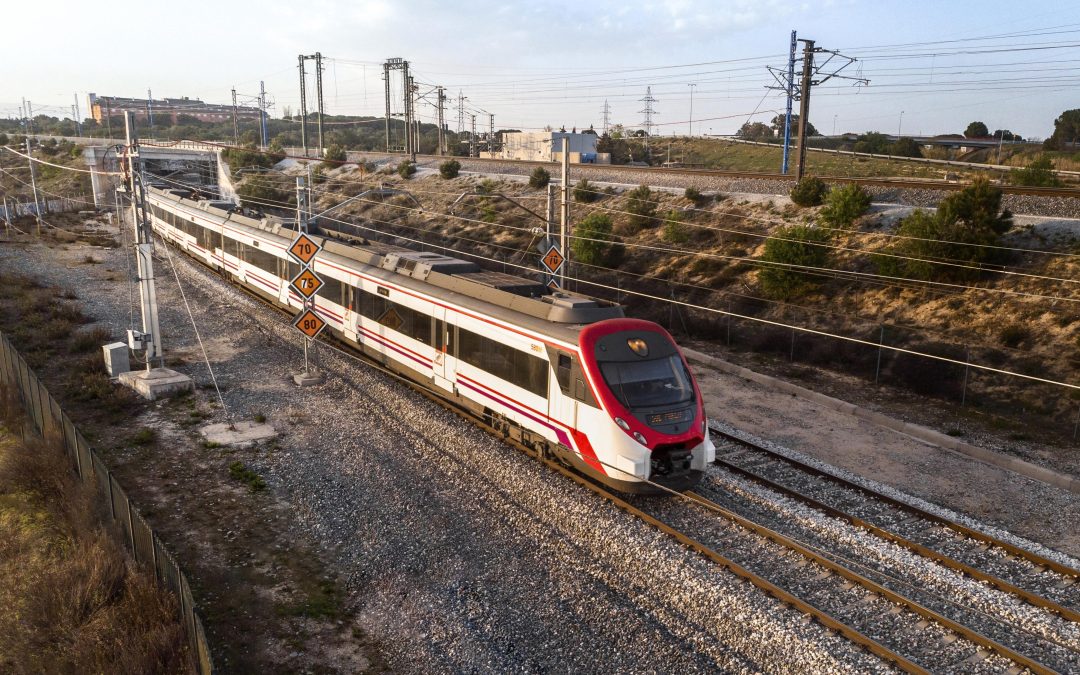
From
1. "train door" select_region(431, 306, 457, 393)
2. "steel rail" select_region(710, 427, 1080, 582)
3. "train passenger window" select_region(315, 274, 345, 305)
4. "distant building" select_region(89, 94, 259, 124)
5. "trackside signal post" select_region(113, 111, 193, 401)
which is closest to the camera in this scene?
"steel rail" select_region(710, 427, 1080, 582)

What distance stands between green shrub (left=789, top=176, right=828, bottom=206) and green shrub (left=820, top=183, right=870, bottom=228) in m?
2.20

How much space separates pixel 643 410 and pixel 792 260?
712 inches

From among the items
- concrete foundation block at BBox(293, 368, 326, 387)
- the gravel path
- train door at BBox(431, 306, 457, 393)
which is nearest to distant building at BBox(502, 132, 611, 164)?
concrete foundation block at BBox(293, 368, 326, 387)

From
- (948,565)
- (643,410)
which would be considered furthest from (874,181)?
(643,410)

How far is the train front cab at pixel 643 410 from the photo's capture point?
1194 centimetres

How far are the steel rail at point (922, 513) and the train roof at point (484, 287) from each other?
4.65m

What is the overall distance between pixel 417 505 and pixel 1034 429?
50.7ft

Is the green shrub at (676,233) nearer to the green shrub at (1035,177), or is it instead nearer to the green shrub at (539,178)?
the green shrub at (539,178)

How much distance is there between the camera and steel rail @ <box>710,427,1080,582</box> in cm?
1120

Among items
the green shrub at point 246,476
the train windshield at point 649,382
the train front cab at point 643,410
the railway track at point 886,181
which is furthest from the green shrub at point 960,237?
the green shrub at point 246,476

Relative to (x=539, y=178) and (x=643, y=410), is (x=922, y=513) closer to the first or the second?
(x=643, y=410)

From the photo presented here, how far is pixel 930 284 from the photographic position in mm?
26141

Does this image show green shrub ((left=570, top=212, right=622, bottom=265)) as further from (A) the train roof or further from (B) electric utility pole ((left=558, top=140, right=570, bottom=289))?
(B) electric utility pole ((left=558, top=140, right=570, bottom=289))

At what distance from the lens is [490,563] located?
1098 centimetres
